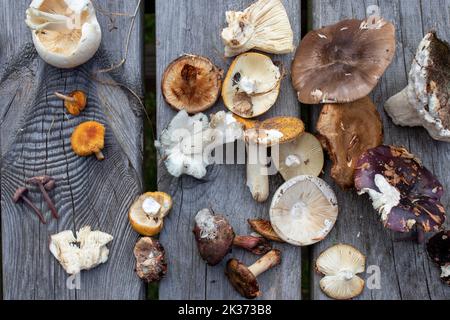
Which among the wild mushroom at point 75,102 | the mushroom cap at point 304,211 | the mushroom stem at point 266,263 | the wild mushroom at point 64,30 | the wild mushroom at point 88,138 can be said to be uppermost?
the wild mushroom at point 64,30

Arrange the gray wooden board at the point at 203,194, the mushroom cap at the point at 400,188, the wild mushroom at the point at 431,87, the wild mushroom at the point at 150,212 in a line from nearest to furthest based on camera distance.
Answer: the wild mushroom at the point at 431,87 < the mushroom cap at the point at 400,188 < the wild mushroom at the point at 150,212 < the gray wooden board at the point at 203,194

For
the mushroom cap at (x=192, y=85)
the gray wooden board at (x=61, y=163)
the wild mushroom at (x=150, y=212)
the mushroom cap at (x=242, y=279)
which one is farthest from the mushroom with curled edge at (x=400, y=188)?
the gray wooden board at (x=61, y=163)

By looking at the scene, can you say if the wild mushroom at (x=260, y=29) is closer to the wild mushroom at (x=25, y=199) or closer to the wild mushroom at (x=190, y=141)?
the wild mushroom at (x=190, y=141)

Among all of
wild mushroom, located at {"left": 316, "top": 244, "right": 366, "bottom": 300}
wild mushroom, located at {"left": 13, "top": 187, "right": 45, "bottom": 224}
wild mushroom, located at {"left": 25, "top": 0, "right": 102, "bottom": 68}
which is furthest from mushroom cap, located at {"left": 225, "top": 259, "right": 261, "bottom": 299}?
wild mushroom, located at {"left": 25, "top": 0, "right": 102, "bottom": 68}

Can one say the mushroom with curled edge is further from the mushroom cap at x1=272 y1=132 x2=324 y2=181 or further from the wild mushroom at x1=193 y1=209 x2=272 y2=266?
the wild mushroom at x1=193 y1=209 x2=272 y2=266

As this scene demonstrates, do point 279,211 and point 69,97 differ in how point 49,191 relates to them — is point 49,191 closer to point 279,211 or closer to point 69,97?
point 69,97

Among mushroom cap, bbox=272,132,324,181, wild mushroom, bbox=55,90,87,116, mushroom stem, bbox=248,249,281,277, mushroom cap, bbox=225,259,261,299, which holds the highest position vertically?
wild mushroom, bbox=55,90,87,116

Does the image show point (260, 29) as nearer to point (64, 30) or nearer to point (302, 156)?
point (302, 156)

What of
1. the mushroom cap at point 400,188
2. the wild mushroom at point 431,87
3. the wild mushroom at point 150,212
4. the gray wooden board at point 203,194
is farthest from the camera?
the gray wooden board at point 203,194
